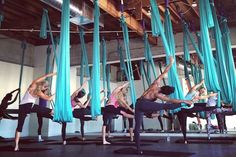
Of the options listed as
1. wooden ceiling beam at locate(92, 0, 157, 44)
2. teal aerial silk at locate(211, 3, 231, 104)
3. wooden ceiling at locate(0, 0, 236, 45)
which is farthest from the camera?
wooden ceiling at locate(0, 0, 236, 45)

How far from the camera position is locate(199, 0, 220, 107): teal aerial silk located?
133 inches

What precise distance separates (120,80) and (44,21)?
6847mm

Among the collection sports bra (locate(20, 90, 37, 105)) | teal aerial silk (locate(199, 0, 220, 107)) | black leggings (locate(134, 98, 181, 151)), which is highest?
teal aerial silk (locate(199, 0, 220, 107))

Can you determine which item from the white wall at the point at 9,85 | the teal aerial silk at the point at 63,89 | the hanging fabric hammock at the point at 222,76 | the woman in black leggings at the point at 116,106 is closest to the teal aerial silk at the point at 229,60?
the hanging fabric hammock at the point at 222,76

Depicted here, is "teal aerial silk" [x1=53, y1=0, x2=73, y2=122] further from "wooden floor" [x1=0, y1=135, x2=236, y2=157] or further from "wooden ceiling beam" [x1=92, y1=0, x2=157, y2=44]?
"wooden ceiling beam" [x1=92, y1=0, x2=157, y2=44]

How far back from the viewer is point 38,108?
14.3ft

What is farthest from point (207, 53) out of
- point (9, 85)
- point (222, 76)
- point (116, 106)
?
point (9, 85)

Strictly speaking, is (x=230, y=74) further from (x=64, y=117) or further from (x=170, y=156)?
(x=64, y=117)

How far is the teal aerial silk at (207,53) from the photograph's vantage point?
11.1 ft

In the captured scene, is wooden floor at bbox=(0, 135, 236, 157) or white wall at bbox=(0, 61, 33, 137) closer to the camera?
wooden floor at bbox=(0, 135, 236, 157)

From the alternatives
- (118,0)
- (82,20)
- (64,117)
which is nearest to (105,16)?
(118,0)

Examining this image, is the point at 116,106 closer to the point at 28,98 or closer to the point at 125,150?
the point at 125,150

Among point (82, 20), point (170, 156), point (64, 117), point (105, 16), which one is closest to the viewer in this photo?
point (170, 156)

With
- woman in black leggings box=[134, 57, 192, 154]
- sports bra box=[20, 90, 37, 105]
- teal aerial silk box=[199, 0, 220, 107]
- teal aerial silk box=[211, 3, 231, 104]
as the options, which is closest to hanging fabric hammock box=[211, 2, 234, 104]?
teal aerial silk box=[211, 3, 231, 104]
